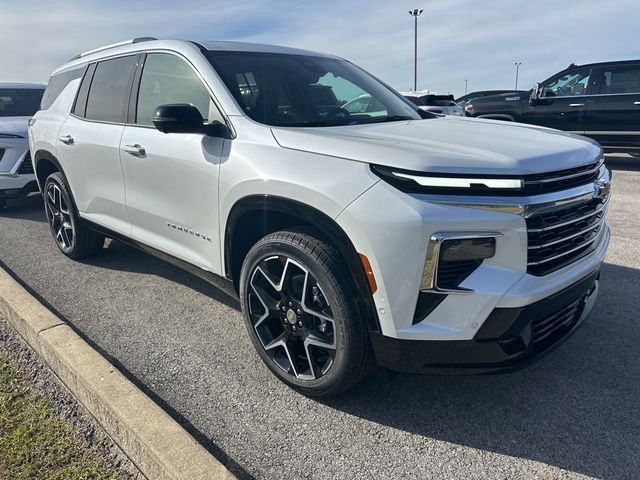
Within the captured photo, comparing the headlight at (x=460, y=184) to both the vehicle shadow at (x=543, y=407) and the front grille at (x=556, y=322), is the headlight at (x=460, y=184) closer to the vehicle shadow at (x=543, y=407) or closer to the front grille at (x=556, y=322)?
the front grille at (x=556, y=322)

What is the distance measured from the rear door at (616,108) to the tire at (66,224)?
30.5ft

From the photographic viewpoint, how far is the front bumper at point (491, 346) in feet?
7.04

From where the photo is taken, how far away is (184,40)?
343 cm

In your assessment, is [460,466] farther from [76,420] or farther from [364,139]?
[76,420]

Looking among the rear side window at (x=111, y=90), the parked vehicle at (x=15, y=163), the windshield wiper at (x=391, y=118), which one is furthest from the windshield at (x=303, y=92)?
the parked vehicle at (x=15, y=163)

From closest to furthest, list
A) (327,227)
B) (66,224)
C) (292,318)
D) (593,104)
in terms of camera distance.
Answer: (327,227)
(292,318)
(66,224)
(593,104)

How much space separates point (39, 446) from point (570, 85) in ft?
36.2

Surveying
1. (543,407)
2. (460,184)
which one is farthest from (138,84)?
(543,407)

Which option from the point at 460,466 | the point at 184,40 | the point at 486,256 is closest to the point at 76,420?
the point at 460,466

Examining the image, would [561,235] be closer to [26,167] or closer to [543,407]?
[543,407]

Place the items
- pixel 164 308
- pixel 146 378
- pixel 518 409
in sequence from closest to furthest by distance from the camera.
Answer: pixel 518 409 → pixel 146 378 → pixel 164 308

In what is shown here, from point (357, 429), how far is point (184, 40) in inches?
104

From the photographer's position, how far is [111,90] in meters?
4.06

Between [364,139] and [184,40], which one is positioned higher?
[184,40]
